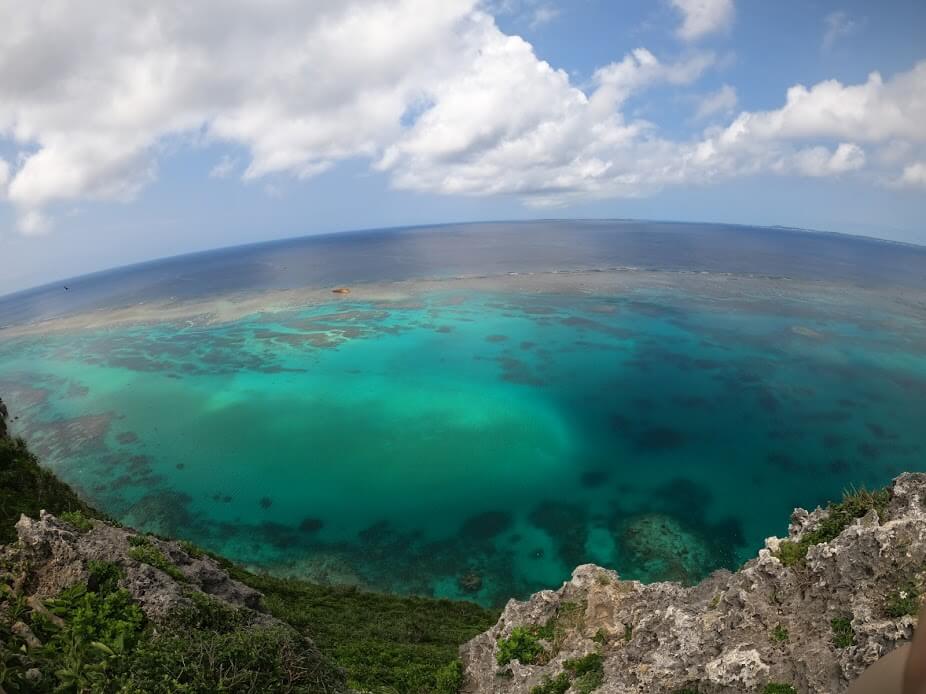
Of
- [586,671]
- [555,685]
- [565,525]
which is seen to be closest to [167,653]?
[555,685]

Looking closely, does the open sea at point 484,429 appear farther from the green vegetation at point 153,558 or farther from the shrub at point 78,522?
the shrub at point 78,522

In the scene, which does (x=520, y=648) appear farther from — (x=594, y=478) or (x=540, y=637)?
(x=594, y=478)

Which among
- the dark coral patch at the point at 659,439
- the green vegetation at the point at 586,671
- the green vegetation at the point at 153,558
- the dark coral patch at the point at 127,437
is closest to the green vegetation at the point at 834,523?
the green vegetation at the point at 586,671

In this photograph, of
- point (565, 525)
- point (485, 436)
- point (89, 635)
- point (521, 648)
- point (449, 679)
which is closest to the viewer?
point (89, 635)

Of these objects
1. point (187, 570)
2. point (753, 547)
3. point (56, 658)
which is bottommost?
point (753, 547)

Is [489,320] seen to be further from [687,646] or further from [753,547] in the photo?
[687,646]

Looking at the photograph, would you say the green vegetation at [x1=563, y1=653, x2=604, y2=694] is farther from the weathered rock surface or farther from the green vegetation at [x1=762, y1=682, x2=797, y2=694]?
the weathered rock surface

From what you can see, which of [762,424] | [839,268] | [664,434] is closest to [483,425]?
[664,434]
